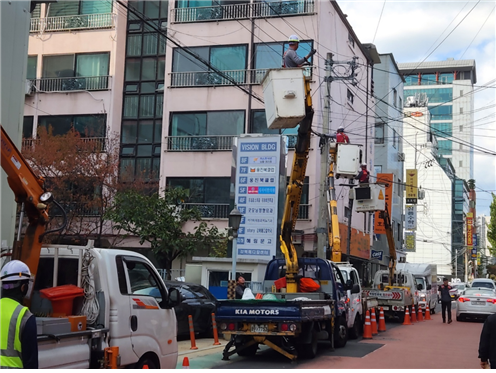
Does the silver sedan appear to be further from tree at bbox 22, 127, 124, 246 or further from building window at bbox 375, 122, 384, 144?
A: building window at bbox 375, 122, 384, 144

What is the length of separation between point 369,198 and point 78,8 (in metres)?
20.0

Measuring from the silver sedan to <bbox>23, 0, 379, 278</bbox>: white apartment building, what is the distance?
706 centimetres

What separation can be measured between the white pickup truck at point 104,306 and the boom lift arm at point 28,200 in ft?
1.00

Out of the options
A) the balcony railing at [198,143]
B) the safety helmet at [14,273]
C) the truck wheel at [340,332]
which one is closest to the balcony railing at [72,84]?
the balcony railing at [198,143]

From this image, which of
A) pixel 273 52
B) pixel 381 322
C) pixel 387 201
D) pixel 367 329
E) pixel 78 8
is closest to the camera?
pixel 367 329

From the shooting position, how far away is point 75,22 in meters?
34.2

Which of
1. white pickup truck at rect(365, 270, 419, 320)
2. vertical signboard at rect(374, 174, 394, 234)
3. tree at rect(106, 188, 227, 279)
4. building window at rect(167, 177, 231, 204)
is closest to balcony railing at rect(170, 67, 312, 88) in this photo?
building window at rect(167, 177, 231, 204)

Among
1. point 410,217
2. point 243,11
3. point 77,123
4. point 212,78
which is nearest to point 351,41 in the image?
point 243,11

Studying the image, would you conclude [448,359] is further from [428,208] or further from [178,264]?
[428,208]

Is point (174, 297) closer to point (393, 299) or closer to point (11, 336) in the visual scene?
point (11, 336)

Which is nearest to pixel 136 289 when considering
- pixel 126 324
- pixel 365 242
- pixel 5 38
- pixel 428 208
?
pixel 126 324

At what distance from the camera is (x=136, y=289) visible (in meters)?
8.16

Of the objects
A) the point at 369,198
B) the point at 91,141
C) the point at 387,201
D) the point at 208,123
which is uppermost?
the point at 208,123

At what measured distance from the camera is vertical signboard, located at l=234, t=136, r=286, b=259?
24000 millimetres
